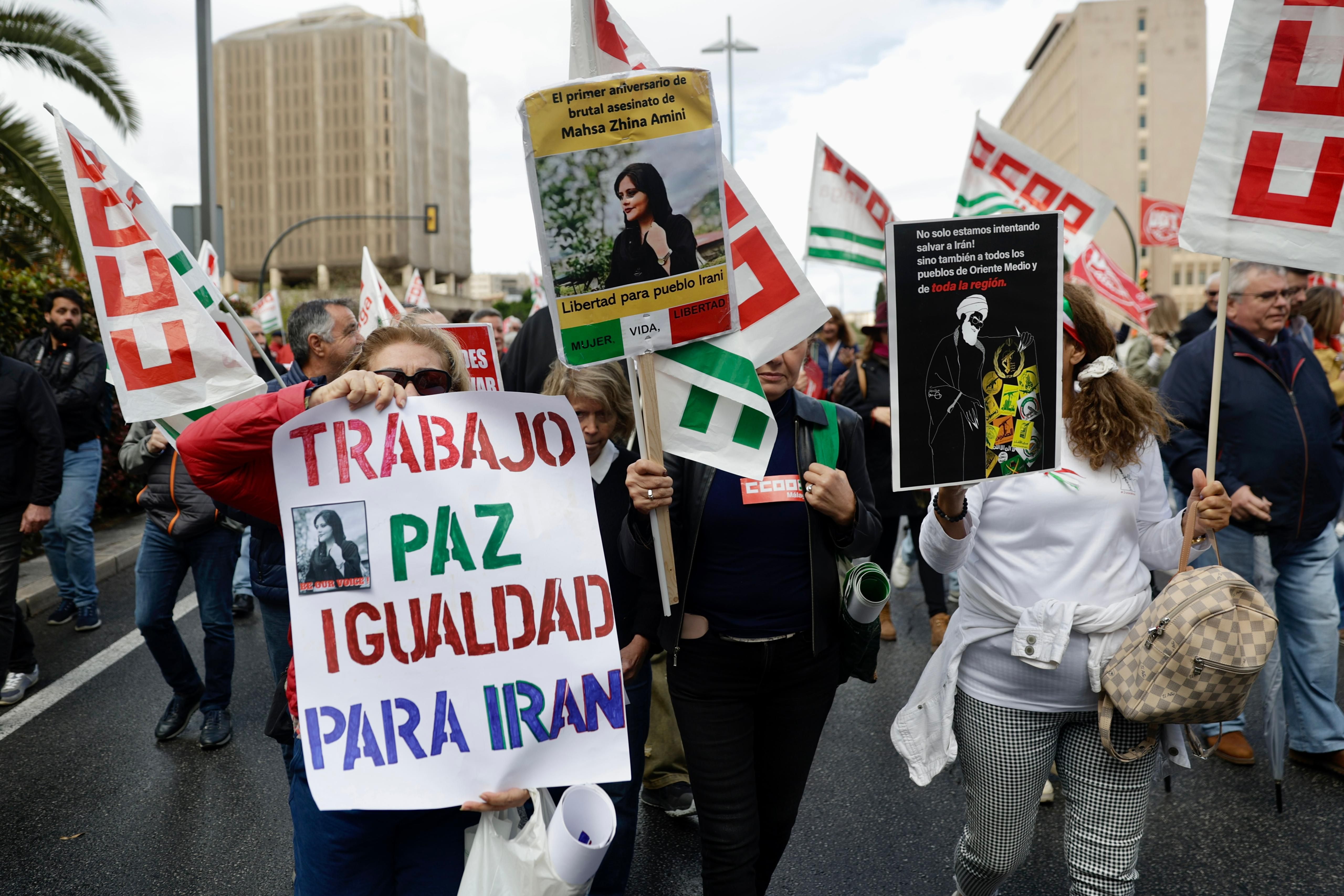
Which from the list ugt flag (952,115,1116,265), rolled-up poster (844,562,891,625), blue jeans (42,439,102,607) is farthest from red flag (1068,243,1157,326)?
blue jeans (42,439,102,607)

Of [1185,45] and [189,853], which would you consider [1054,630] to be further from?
[1185,45]

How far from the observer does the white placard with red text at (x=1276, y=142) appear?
239 cm

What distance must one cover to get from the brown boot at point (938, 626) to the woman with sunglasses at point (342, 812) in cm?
392

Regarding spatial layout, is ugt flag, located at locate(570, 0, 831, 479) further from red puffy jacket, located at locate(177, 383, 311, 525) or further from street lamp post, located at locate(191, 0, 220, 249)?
street lamp post, located at locate(191, 0, 220, 249)

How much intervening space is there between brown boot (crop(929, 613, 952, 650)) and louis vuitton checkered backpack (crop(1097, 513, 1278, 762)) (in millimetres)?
3180

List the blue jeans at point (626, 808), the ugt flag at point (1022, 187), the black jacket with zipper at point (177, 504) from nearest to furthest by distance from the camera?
the blue jeans at point (626, 808), the black jacket with zipper at point (177, 504), the ugt flag at point (1022, 187)

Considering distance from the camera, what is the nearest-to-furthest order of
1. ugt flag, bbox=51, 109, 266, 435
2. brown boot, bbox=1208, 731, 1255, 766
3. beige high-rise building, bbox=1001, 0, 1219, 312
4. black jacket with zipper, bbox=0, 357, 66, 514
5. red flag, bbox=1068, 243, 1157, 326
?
ugt flag, bbox=51, 109, 266, 435
brown boot, bbox=1208, 731, 1255, 766
black jacket with zipper, bbox=0, 357, 66, 514
red flag, bbox=1068, 243, 1157, 326
beige high-rise building, bbox=1001, 0, 1219, 312

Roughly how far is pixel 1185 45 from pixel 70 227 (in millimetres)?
93289

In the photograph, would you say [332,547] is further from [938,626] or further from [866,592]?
[938,626]

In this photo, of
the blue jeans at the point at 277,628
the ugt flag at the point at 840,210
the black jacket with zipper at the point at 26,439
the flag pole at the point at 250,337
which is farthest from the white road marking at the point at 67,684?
the ugt flag at the point at 840,210

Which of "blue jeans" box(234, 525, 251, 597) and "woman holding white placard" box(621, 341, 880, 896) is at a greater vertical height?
"woman holding white placard" box(621, 341, 880, 896)

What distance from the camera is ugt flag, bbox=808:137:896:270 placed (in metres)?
7.98

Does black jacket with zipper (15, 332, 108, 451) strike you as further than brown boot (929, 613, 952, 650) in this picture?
Yes

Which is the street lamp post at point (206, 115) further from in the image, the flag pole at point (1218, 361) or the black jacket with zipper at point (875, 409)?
the flag pole at point (1218, 361)
